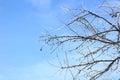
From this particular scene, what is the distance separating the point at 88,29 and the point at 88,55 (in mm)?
611

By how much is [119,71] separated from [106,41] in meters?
0.77

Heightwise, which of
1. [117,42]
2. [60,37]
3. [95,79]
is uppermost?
[60,37]

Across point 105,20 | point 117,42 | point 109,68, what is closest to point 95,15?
point 105,20

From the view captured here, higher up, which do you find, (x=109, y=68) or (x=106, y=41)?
(x=106, y=41)

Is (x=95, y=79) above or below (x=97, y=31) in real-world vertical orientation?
below

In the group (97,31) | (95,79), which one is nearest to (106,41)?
(97,31)

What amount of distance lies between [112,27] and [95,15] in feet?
1.57

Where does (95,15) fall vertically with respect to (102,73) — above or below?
above

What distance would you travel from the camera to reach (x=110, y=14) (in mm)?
7410

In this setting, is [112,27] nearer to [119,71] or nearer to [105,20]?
[105,20]

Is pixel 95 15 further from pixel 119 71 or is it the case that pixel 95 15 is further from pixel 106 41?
pixel 119 71

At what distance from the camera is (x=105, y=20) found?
24.6ft

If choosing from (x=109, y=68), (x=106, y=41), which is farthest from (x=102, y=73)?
(x=106, y=41)

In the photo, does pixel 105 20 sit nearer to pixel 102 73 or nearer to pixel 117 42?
pixel 117 42
